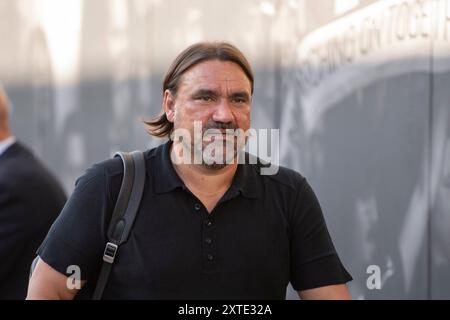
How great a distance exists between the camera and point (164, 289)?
313 cm

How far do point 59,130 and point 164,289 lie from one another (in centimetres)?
401

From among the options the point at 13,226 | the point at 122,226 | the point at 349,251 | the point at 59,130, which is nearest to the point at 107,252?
the point at 122,226

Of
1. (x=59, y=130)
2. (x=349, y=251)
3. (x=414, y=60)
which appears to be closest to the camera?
(x=414, y=60)

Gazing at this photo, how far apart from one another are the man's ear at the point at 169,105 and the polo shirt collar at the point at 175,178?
0.14 metres

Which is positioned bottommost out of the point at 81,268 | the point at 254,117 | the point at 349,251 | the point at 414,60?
the point at 349,251

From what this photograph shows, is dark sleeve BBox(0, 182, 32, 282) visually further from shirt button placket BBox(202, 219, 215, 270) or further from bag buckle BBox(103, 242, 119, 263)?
shirt button placket BBox(202, 219, 215, 270)

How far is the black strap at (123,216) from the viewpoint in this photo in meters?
3.15

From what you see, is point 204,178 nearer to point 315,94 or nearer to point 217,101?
point 217,101

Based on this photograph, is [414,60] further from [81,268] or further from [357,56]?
[81,268]

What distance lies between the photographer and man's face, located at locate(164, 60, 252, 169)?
3.25m

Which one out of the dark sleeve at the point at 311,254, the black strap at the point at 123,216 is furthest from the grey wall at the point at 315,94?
the black strap at the point at 123,216

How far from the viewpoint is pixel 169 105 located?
3.57 metres

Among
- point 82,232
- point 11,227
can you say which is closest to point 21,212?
point 11,227

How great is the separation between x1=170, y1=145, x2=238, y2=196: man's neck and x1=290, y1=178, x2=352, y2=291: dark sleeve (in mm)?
298
